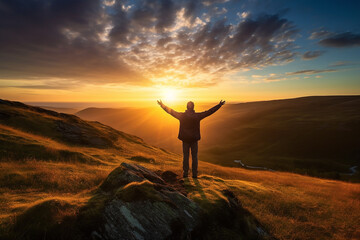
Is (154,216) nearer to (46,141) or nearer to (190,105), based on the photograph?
(190,105)

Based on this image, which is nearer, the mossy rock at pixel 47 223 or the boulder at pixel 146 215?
the mossy rock at pixel 47 223

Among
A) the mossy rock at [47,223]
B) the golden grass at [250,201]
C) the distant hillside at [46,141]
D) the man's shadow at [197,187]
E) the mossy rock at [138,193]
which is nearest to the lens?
the mossy rock at [47,223]

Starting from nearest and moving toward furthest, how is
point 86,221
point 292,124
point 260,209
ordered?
point 86,221, point 260,209, point 292,124

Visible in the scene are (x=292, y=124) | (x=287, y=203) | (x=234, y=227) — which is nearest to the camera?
(x=234, y=227)

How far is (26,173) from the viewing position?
12773mm

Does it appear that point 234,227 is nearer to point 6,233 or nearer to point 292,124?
point 6,233

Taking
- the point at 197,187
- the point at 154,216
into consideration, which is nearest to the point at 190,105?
the point at 197,187

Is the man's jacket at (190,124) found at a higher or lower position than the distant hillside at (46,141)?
higher

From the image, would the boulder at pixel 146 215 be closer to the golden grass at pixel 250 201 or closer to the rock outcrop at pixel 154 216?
the rock outcrop at pixel 154 216

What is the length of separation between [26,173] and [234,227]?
13.7m

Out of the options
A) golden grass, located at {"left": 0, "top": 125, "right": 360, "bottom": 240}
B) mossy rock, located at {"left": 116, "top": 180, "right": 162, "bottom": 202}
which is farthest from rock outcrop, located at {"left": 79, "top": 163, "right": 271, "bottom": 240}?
golden grass, located at {"left": 0, "top": 125, "right": 360, "bottom": 240}

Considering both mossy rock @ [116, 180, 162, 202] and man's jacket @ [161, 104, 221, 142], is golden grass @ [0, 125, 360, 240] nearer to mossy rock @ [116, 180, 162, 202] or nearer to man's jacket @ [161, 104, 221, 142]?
mossy rock @ [116, 180, 162, 202]

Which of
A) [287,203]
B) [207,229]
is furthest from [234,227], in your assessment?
[287,203]

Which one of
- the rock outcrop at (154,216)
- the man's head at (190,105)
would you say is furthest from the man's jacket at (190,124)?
the rock outcrop at (154,216)
